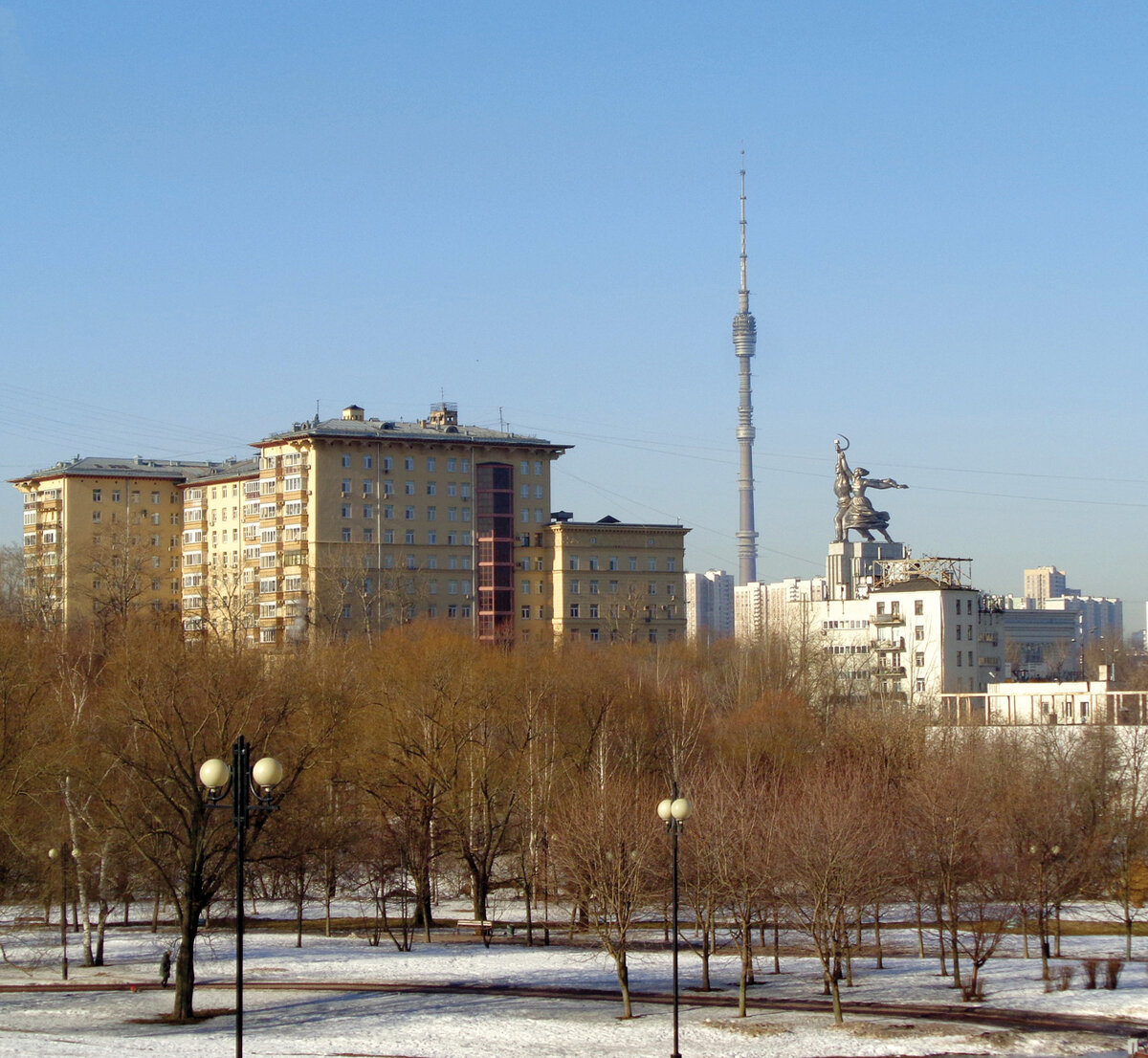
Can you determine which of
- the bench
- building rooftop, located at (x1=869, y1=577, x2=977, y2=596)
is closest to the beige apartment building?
building rooftop, located at (x1=869, y1=577, x2=977, y2=596)

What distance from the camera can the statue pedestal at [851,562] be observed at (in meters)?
147

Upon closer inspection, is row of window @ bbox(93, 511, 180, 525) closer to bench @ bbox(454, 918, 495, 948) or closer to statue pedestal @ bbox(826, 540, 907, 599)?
statue pedestal @ bbox(826, 540, 907, 599)

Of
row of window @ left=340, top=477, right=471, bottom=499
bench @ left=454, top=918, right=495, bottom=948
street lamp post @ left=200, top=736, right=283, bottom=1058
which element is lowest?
bench @ left=454, top=918, right=495, bottom=948

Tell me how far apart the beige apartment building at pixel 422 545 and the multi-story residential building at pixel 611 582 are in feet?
→ 0.44

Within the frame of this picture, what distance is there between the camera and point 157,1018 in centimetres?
4391

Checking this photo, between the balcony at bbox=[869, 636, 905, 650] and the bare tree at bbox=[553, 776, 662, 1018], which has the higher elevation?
the balcony at bbox=[869, 636, 905, 650]

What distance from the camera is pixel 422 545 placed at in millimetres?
155250

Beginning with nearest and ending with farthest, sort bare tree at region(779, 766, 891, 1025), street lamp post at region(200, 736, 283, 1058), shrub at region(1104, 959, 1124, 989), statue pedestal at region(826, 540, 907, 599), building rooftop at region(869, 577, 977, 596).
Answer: street lamp post at region(200, 736, 283, 1058) < bare tree at region(779, 766, 891, 1025) < shrub at region(1104, 959, 1124, 989) < building rooftop at region(869, 577, 977, 596) < statue pedestal at region(826, 540, 907, 599)

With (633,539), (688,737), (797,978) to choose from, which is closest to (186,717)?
(797,978)

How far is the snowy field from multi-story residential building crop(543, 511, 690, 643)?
98.1m

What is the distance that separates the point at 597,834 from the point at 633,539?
114m

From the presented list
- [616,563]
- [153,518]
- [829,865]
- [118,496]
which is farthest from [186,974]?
[118,496]

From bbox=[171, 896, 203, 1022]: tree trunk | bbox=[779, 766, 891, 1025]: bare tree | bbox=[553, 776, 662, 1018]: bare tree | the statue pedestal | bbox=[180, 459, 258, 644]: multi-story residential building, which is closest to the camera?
bbox=[171, 896, 203, 1022]: tree trunk

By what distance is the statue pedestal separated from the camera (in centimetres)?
14738
